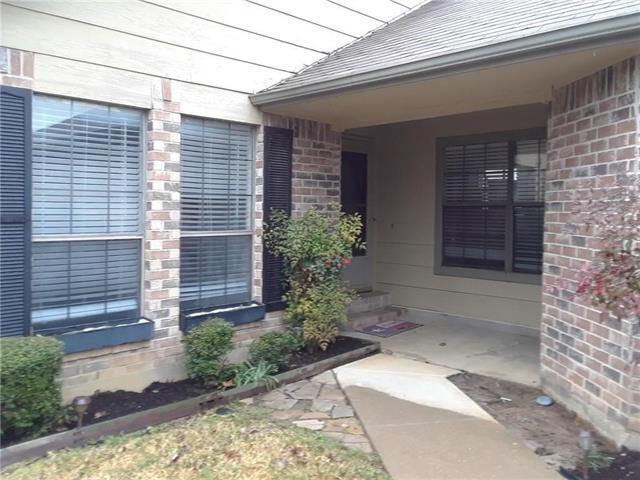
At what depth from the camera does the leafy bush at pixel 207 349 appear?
4.45 metres

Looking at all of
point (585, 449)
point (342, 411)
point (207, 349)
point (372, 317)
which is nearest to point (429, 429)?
point (342, 411)

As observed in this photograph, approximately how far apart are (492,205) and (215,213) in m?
3.57

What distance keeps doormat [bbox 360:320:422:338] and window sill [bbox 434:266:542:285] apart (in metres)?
0.82

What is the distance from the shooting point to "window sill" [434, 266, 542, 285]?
20.9ft

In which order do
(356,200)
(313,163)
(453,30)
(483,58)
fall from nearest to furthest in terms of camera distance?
(483,58) → (453,30) → (313,163) → (356,200)

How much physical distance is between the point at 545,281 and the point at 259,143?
114 inches

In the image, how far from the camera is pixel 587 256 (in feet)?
12.3

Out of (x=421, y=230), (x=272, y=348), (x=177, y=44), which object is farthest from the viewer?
(x=421, y=230)

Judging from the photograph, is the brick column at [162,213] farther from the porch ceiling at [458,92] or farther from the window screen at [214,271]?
the porch ceiling at [458,92]

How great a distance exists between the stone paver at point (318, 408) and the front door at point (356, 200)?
9.13 feet

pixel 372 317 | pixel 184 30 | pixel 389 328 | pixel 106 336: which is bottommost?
pixel 389 328

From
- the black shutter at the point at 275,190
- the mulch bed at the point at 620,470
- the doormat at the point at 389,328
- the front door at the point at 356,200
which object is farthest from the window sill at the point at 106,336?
the front door at the point at 356,200

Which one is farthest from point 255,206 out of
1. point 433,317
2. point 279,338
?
point 433,317

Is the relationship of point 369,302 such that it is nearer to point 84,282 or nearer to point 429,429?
point 429,429
